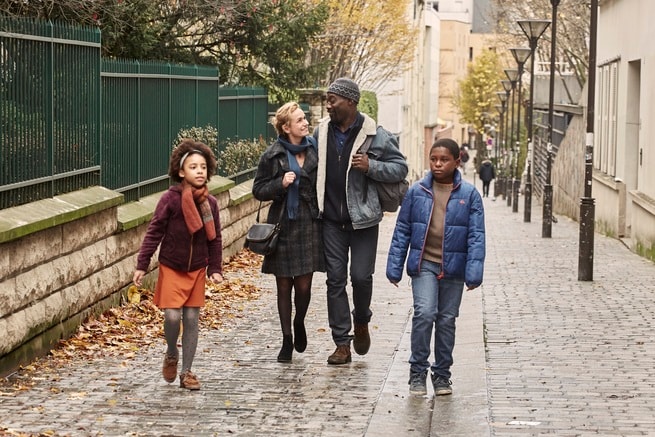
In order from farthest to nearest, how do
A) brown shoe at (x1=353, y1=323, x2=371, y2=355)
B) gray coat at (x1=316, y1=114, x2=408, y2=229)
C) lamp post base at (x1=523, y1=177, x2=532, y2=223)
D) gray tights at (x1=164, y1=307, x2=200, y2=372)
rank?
lamp post base at (x1=523, y1=177, x2=532, y2=223), brown shoe at (x1=353, y1=323, x2=371, y2=355), gray coat at (x1=316, y1=114, x2=408, y2=229), gray tights at (x1=164, y1=307, x2=200, y2=372)

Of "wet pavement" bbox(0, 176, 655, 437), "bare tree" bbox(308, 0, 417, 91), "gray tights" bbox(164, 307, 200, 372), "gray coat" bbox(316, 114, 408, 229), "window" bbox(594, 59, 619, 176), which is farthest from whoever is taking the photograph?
"bare tree" bbox(308, 0, 417, 91)

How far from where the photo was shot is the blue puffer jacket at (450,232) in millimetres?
8359

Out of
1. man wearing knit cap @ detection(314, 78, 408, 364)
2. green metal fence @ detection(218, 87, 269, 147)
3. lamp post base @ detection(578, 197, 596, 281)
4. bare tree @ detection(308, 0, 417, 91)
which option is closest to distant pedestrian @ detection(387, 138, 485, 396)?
man wearing knit cap @ detection(314, 78, 408, 364)

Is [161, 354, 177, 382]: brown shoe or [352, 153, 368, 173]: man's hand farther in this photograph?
[352, 153, 368, 173]: man's hand

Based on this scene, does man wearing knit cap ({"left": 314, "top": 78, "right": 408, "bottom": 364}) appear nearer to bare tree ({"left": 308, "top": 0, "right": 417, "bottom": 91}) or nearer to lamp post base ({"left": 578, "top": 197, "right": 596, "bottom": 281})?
lamp post base ({"left": 578, "top": 197, "right": 596, "bottom": 281})

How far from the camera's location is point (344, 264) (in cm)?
950

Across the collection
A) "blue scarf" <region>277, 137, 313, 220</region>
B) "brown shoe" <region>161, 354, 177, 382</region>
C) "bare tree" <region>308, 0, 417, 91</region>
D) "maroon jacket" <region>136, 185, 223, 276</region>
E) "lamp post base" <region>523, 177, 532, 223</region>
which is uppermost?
Result: "bare tree" <region>308, 0, 417, 91</region>

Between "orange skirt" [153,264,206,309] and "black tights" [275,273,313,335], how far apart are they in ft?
3.27

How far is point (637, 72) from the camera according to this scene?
81.0 ft

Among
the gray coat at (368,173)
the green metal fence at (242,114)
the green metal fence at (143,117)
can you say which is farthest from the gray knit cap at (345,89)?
the green metal fence at (242,114)

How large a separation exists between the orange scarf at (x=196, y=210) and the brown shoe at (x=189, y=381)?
840 millimetres

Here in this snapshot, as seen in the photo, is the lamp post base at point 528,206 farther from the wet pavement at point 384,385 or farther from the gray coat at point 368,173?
the gray coat at point 368,173

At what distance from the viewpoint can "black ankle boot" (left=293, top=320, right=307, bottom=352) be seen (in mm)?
9703

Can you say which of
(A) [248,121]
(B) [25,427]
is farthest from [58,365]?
(A) [248,121]
